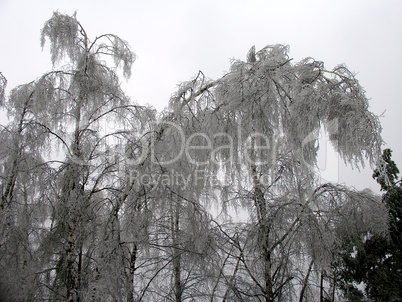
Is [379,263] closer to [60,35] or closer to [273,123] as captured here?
[273,123]

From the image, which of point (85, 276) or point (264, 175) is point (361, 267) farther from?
point (85, 276)

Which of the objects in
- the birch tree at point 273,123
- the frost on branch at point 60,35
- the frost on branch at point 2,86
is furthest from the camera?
the frost on branch at point 2,86

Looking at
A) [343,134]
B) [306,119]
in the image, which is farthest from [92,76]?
[343,134]

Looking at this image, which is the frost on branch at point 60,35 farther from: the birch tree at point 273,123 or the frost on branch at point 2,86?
the birch tree at point 273,123

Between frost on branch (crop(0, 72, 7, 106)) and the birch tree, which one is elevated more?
frost on branch (crop(0, 72, 7, 106))

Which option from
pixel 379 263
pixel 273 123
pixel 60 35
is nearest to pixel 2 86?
pixel 60 35

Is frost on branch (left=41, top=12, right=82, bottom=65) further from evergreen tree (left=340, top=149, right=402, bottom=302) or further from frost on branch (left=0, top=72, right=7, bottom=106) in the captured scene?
evergreen tree (left=340, top=149, right=402, bottom=302)

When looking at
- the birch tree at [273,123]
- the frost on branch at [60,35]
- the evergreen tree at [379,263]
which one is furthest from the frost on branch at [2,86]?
the evergreen tree at [379,263]

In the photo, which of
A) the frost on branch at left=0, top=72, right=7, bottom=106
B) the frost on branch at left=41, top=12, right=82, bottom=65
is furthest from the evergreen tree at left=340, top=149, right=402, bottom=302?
the frost on branch at left=0, top=72, right=7, bottom=106

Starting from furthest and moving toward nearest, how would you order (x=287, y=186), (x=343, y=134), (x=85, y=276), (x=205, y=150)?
(x=287, y=186)
(x=205, y=150)
(x=85, y=276)
(x=343, y=134)

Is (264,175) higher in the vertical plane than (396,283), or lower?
higher

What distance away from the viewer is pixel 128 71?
18.1 ft

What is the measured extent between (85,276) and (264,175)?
3564 millimetres

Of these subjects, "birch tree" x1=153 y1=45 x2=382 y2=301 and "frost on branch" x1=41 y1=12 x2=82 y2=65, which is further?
"frost on branch" x1=41 y1=12 x2=82 y2=65
